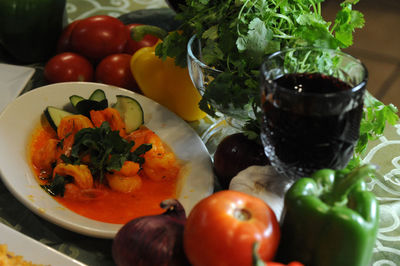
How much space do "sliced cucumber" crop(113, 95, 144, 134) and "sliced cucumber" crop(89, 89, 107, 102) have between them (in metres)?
0.04

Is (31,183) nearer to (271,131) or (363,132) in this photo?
(271,131)

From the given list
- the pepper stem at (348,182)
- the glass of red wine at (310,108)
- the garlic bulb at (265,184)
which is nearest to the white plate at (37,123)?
the garlic bulb at (265,184)

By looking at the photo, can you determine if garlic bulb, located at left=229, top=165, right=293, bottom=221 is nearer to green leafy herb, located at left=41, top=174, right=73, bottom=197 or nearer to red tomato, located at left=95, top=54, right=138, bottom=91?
green leafy herb, located at left=41, top=174, right=73, bottom=197

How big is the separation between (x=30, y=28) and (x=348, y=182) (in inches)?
44.3

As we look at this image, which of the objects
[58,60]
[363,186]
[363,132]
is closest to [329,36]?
[363,132]

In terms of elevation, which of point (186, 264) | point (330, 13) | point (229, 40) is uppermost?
point (229, 40)

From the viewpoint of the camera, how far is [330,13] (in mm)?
3426

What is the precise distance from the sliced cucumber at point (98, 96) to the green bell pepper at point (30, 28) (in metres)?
0.40

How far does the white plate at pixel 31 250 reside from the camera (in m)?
0.75

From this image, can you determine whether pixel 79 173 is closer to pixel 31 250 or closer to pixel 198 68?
pixel 31 250

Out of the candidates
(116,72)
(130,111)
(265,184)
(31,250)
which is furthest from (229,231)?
(116,72)

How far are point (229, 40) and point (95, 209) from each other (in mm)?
416

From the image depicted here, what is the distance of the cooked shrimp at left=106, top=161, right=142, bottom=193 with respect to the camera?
3.05 ft

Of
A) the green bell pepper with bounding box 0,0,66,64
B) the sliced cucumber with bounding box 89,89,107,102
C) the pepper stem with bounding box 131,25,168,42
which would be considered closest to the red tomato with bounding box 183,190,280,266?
the sliced cucumber with bounding box 89,89,107,102
